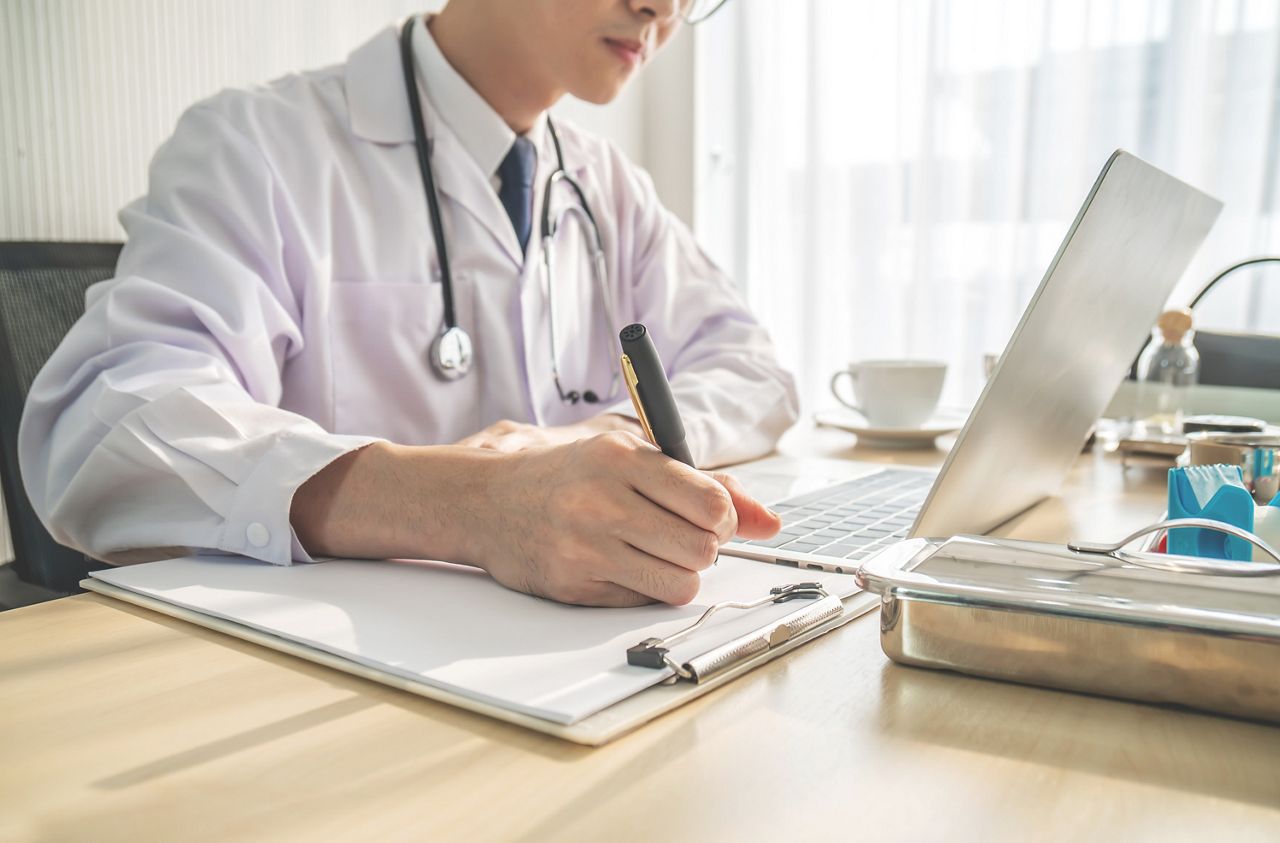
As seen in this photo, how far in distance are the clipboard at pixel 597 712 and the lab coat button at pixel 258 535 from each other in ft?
0.28

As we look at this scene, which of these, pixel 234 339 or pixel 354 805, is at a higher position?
pixel 234 339

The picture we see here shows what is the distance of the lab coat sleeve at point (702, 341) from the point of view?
111cm

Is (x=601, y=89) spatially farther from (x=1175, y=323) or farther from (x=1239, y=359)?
(x=1239, y=359)

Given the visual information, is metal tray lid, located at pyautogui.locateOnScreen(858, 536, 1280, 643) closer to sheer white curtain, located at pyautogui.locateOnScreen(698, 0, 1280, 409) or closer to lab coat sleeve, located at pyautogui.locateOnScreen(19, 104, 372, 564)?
lab coat sleeve, located at pyautogui.locateOnScreen(19, 104, 372, 564)

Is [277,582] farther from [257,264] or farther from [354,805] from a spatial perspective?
[257,264]

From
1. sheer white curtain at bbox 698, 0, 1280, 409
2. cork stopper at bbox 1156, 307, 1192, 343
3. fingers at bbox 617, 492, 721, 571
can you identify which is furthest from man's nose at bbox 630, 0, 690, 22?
sheer white curtain at bbox 698, 0, 1280, 409

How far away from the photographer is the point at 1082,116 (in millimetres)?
2268

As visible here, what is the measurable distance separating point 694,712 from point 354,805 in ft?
0.46

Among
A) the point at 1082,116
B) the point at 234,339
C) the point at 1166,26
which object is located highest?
the point at 1166,26

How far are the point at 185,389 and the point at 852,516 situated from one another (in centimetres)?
51

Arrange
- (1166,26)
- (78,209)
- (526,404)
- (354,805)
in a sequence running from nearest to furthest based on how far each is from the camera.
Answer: (354,805)
(526,404)
(78,209)
(1166,26)

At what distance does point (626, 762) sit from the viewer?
36 cm

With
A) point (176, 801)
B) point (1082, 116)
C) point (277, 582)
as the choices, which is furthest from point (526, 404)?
point (1082, 116)

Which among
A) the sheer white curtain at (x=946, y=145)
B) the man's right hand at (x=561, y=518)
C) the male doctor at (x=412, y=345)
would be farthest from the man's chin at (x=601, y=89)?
the sheer white curtain at (x=946, y=145)
